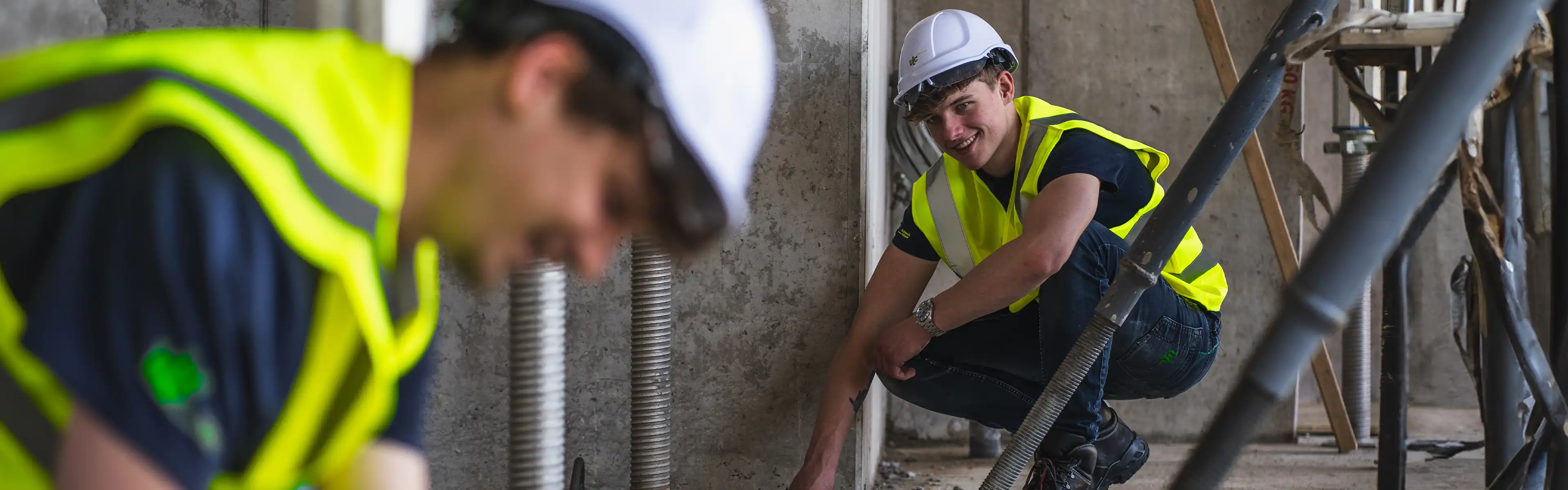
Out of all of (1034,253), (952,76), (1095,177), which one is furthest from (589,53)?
(952,76)

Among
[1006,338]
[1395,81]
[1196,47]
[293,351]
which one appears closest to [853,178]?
[1006,338]

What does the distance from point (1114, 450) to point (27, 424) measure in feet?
6.42

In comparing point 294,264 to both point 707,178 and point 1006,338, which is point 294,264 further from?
point 1006,338

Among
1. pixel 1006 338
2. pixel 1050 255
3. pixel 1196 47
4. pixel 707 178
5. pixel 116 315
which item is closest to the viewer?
pixel 116 315

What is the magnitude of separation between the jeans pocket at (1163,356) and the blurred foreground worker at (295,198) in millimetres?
1630

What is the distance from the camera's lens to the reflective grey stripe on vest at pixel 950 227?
2461mm

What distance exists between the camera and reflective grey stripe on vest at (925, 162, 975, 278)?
2461 millimetres

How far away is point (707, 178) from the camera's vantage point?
788mm

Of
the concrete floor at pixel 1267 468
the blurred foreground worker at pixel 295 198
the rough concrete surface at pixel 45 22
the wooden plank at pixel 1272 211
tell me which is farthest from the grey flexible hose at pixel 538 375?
the wooden plank at pixel 1272 211

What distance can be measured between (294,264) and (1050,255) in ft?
5.25

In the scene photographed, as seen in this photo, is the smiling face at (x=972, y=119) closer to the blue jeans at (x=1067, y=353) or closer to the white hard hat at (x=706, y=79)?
the blue jeans at (x=1067, y=353)

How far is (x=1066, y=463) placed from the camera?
218 cm

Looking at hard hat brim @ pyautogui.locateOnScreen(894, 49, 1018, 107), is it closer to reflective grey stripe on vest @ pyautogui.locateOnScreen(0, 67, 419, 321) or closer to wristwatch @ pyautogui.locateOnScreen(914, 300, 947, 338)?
wristwatch @ pyautogui.locateOnScreen(914, 300, 947, 338)

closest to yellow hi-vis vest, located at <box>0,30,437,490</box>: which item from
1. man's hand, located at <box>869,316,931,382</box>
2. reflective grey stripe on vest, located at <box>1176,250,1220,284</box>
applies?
man's hand, located at <box>869,316,931,382</box>
